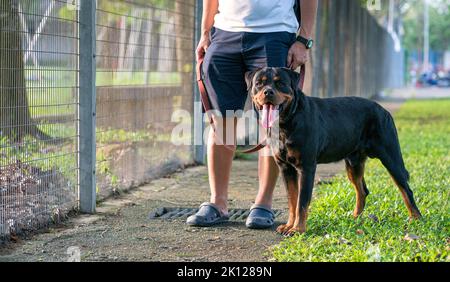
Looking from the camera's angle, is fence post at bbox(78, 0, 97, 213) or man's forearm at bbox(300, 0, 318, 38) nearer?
man's forearm at bbox(300, 0, 318, 38)

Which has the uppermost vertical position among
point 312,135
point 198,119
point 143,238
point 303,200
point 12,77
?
point 12,77

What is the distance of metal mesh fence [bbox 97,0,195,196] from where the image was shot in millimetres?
7355

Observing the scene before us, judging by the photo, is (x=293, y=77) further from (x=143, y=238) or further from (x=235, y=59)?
(x=143, y=238)

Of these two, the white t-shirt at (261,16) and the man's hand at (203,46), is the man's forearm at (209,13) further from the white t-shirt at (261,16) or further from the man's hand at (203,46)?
the white t-shirt at (261,16)

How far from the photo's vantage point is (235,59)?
6.21 metres

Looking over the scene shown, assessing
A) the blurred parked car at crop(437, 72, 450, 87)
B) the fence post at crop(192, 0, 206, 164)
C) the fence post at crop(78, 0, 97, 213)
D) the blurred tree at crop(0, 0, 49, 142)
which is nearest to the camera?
the blurred tree at crop(0, 0, 49, 142)

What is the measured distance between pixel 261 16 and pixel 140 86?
239 centimetres

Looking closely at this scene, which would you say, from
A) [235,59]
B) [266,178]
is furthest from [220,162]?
[235,59]

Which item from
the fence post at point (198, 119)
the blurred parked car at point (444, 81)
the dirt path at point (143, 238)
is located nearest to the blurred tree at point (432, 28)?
the blurred parked car at point (444, 81)

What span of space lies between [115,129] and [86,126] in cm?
86

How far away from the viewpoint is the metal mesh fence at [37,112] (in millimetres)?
5648

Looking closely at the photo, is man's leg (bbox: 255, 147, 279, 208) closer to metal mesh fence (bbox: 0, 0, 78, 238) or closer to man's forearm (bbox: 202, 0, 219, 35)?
man's forearm (bbox: 202, 0, 219, 35)

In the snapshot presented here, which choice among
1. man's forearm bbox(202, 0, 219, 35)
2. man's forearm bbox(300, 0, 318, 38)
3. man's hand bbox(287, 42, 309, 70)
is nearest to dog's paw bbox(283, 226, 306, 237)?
man's hand bbox(287, 42, 309, 70)

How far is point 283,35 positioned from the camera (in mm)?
6141
